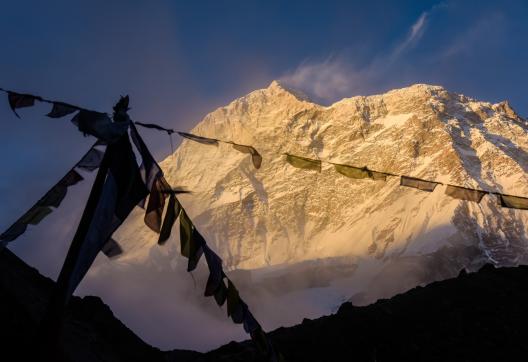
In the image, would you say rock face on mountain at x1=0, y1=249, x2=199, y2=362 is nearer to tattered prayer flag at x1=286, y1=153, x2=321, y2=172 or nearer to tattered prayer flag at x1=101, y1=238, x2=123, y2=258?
tattered prayer flag at x1=101, y1=238, x2=123, y2=258

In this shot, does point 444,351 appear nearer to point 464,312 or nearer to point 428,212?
point 464,312

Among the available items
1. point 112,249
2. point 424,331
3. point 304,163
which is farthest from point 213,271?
point 424,331

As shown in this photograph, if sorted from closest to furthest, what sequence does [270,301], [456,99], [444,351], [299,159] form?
[299,159]
[444,351]
[270,301]
[456,99]

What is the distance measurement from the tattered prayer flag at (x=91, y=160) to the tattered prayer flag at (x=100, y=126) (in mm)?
943

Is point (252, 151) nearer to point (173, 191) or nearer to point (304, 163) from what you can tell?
point (304, 163)

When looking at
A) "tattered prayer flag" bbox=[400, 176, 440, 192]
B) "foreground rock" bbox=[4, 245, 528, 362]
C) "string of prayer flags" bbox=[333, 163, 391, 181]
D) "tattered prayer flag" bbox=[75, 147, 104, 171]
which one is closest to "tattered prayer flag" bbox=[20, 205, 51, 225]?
"tattered prayer flag" bbox=[75, 147, 104, 171]

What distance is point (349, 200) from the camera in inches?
6353

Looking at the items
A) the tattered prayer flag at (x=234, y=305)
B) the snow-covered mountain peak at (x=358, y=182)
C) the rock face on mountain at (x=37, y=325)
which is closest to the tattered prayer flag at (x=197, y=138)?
the tattered prayer flag at (x=234, y=305)

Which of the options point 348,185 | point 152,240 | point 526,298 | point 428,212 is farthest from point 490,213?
point 526,298

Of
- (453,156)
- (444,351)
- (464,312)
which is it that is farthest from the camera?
(453,156)

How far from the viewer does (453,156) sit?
150375 mm

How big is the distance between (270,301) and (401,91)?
285 ft

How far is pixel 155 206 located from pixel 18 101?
8.30ft

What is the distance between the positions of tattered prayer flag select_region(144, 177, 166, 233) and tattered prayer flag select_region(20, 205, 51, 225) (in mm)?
1990
